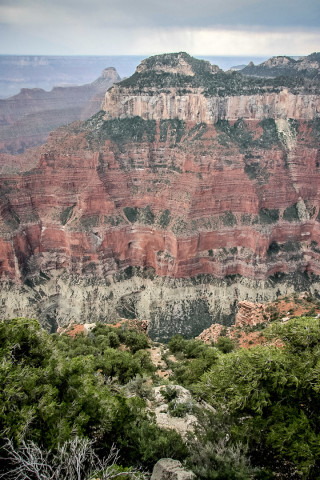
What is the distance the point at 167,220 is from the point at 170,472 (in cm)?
5734

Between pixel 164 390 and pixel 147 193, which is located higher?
pixel 147 193

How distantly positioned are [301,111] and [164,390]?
7332 cm

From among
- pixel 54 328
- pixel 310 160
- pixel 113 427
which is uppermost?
pixel 310 160

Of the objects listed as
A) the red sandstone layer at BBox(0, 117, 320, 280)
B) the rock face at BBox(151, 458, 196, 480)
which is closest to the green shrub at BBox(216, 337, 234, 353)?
the rock face at BBox(151, 458, 196, 480)

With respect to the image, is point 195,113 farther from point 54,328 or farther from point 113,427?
point 113,427

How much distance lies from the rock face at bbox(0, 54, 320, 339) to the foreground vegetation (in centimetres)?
4550

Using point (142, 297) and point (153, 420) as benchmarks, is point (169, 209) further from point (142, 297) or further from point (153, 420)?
point (153, 420)

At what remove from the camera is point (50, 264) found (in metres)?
71.6

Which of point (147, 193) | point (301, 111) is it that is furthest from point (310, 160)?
point (147, 193)

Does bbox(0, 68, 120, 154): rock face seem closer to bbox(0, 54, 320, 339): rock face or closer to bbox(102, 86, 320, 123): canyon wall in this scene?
bbox(0, 54, 320, 339): rock face

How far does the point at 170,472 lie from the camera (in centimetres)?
1334

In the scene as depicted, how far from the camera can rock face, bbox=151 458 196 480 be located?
13125 millimetres

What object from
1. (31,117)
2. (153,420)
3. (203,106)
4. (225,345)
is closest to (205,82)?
(203,106)

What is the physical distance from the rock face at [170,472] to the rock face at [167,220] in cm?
4847
